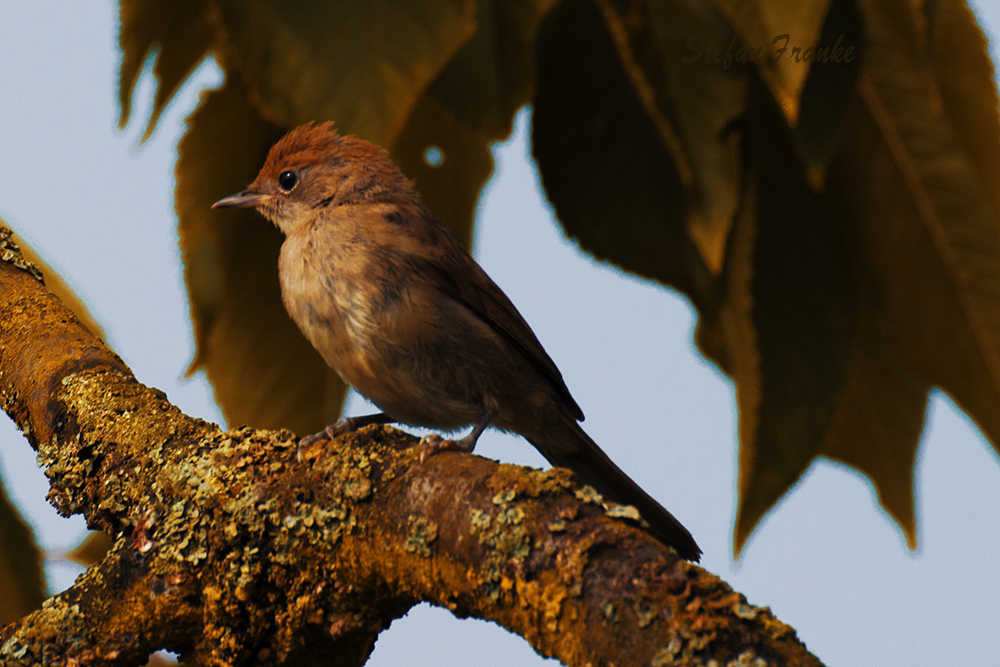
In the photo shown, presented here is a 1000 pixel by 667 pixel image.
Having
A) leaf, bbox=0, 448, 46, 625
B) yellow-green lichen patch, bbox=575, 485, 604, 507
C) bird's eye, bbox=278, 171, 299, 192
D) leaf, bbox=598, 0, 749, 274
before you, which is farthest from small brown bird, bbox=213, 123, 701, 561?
yellow-green lichen patch, bbox=575, 485, 604, 507

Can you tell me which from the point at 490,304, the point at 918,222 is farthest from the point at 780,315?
the point at 490,304

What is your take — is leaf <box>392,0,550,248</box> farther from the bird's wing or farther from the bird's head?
the bird's wing

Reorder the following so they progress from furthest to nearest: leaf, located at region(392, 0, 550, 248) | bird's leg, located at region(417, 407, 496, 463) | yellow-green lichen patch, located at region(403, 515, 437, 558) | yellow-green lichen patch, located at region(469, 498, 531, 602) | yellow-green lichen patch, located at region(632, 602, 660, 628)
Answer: leaf, located at region(392, 0, 550, 248)
bird's leg, located at region(417, 407, 496, 463)
yellow-green lichen patch, located at region(403, 515, 437, 558)
yellow-green lichen patch, located at region(469, 498, 531, 602)
yellow-green lichen patch, located at region(632, 602, 660, 628)

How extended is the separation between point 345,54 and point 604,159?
1.38m

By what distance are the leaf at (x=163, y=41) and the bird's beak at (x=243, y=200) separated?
1.26 ft

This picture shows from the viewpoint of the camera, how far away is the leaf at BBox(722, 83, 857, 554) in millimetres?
3861

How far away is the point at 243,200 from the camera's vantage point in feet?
13.6

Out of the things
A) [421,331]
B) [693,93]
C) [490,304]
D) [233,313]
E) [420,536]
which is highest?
[693,93]

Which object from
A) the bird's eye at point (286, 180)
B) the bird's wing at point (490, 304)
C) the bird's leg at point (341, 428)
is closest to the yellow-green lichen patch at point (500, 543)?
the bird's leg at point (341, 428)

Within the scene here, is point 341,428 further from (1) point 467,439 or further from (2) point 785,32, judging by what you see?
(2) point 785,32

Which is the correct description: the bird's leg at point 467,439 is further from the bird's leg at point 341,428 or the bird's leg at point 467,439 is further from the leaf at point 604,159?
the leaf at point 604,159

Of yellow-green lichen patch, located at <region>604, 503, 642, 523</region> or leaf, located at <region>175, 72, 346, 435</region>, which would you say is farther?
leaf, located at <region>175, 72, 346, 435</region>

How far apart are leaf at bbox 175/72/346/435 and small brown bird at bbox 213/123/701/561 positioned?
20cm

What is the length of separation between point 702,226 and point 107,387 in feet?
6.61
